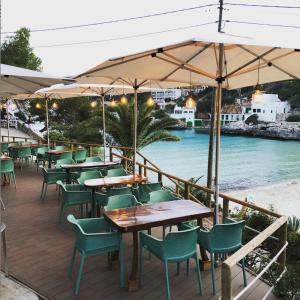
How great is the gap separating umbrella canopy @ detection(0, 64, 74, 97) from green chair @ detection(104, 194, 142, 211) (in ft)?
5.83

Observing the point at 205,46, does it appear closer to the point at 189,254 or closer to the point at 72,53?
the point at 189,254

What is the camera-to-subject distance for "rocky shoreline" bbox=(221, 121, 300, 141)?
6982 centimetres

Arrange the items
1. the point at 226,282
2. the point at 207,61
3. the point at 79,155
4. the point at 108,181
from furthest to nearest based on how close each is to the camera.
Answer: the point at 79,155
the point at 108,181
the point at 207,61
the point at 226,282

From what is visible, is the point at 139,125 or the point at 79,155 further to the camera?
the point at 139,125

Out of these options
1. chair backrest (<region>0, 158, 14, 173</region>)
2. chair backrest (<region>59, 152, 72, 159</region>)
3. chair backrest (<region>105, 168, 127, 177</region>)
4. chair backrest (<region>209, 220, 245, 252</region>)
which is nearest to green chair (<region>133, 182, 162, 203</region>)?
chair backrest (<region>105, 168, 127, 177</region>)

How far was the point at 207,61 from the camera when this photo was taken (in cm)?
483

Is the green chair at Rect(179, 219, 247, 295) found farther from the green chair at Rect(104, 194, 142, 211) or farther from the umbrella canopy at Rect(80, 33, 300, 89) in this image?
the umbrella canopy at Rect(80, 33, 300, 89)

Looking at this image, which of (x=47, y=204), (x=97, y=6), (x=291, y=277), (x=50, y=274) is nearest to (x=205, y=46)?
(x=291, y=277)

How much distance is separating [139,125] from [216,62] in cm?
1027

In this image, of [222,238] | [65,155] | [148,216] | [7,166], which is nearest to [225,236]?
[222,238]

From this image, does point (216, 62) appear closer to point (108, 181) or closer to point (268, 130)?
point (108, 181)

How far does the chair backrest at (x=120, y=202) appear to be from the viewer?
16.2ft

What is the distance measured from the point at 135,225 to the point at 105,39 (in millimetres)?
26383

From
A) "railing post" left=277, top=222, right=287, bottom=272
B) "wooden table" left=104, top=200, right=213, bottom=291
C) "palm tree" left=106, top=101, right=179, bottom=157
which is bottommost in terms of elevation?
"railing post" left=277, top=222, right=287, bottom=272
